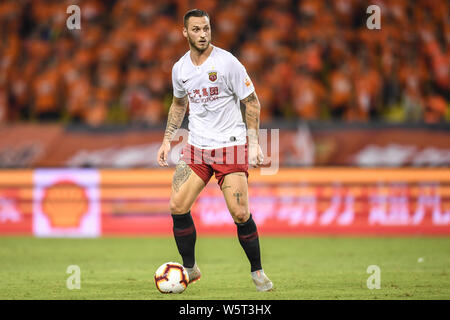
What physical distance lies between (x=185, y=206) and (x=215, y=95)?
0.86m

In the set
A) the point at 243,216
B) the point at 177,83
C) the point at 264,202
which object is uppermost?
the point at 177,83

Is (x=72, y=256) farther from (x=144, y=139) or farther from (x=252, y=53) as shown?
(x=252, y=53)

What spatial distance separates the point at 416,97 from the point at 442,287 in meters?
6.80

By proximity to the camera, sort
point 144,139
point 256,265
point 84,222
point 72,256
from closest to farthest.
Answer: point 256,265 → point 72,256 → point 84,222 → point 144,139

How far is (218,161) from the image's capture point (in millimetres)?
5477

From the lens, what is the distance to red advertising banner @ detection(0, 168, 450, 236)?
32.9 ft

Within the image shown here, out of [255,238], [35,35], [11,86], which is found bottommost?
[255,238]

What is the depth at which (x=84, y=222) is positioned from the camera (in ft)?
33.5

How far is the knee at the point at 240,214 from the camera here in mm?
5402

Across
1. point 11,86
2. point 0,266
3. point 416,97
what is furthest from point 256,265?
point 11,86

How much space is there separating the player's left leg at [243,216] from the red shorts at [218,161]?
0.05 metres

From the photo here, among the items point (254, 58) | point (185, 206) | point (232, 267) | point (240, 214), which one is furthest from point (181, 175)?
point (254, 58)

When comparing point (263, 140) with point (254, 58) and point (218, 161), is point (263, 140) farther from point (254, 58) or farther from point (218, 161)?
point (218, 161)
